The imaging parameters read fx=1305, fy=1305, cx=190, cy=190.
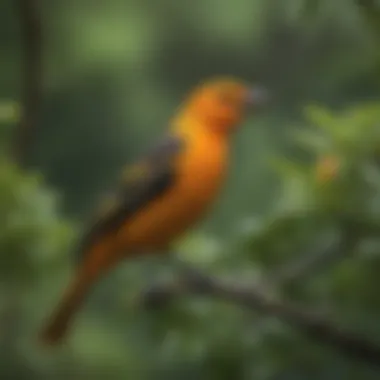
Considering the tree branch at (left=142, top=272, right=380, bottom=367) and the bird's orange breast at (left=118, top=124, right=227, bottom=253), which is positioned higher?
the bird's orange breast at (left=118, top=124, right=227, bottom=253)

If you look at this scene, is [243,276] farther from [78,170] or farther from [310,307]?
[78,170]

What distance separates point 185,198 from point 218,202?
0.14ft

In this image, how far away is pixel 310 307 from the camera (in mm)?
1731

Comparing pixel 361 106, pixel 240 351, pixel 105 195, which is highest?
pixel 361 106

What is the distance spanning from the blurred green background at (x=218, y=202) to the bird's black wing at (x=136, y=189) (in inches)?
0.7

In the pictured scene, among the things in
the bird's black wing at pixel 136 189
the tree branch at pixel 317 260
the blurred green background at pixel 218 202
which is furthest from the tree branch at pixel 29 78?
the tree branch at pixel 317 260

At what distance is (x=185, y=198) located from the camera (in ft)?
5.60

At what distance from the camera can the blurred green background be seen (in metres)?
1.72

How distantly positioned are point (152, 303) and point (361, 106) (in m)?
0.38

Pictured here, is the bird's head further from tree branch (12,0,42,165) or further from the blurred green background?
tree branch (12,0,42,165)

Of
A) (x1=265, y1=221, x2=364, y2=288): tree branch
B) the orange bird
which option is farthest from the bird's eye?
(x1=265, y1=221, x2=364, y2=288): tree branch

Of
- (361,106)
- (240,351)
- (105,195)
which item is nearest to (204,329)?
(240,351)

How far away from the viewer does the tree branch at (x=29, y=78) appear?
5.68 ft

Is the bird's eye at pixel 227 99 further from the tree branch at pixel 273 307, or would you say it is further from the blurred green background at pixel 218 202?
the tree branch at pixel 273 307
